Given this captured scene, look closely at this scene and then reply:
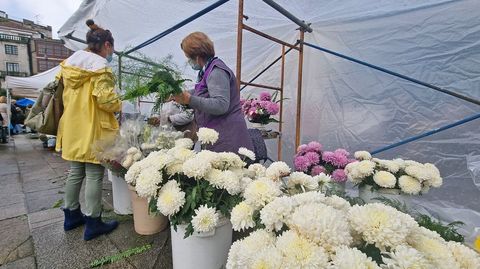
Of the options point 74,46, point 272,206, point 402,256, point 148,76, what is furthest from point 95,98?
point 74,46

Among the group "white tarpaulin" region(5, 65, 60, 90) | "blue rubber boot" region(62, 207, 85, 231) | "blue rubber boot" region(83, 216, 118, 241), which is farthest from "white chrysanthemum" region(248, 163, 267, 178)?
"white tarpaulin" region(5, 65, 60, 90)

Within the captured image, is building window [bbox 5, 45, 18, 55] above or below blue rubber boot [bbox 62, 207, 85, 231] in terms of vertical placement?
above

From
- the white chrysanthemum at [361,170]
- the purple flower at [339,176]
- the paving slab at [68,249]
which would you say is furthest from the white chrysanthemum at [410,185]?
the paving slab at [68,249]

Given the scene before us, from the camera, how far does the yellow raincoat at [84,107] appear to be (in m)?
1.66

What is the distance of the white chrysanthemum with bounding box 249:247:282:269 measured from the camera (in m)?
0.54

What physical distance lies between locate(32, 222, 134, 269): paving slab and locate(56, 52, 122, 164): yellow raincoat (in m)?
0.57

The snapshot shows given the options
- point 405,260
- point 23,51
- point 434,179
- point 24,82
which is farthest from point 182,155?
point 23,51

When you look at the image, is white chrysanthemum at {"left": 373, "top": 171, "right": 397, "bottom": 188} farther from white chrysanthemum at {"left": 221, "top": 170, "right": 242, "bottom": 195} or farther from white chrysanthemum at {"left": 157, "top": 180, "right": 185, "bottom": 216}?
white chrysanthemum at {"left": 157, "top": 180, "right": 185, "bottom": 216}

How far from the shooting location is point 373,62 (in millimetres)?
2254

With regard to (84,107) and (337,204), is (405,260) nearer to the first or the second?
(337,204)

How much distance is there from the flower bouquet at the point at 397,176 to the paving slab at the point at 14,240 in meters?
2.12

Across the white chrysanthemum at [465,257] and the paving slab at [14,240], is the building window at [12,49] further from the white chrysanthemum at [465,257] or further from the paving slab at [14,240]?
the white chrysanthemum at [465,257]

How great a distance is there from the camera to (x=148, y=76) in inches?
65.9

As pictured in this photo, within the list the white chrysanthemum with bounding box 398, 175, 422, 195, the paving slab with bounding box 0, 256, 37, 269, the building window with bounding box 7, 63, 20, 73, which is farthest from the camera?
the building window with bounding box 7, 63, 20, 73
